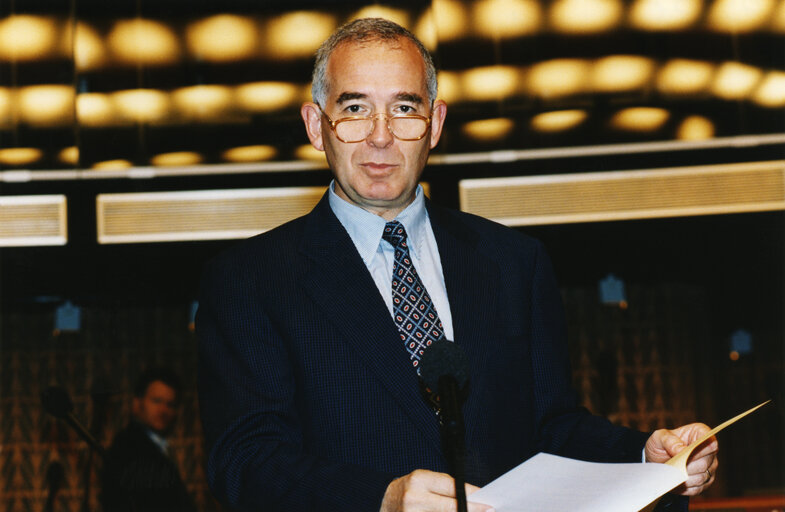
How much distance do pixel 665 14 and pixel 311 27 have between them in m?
2.19

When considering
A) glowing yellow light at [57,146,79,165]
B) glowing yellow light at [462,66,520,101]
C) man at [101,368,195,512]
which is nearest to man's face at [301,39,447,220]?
man at [101,368,195,512]

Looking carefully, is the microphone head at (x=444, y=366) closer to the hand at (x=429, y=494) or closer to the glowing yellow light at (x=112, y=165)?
the hand at (x=429, y=494)

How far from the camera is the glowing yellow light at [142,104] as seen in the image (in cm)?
554

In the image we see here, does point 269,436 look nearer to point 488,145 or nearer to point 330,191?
point 330,191

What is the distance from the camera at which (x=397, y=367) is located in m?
1.44

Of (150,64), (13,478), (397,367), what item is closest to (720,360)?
(150,64)

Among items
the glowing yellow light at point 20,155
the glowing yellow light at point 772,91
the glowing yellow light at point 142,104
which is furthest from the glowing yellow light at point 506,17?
the glowing yellow light at point 20,155

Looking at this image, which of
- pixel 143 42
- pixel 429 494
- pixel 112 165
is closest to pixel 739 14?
pixel 143 42

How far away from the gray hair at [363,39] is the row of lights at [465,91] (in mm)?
3845

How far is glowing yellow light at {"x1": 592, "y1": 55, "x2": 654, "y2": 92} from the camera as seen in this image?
552 centimetres

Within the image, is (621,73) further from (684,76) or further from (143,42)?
(143,42)

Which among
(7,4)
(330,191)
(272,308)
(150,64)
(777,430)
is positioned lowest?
(777,430)

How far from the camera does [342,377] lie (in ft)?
4.72

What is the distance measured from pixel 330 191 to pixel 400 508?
2.44ft
